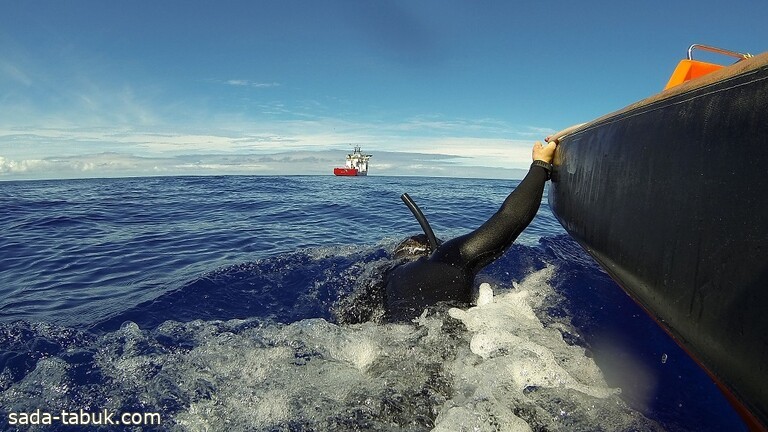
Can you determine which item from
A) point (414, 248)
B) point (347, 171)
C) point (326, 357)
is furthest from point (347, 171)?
point (326, 357)

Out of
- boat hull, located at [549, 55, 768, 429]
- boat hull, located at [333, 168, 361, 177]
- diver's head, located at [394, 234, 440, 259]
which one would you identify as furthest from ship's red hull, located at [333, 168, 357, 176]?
boat hull, located at [549, 55, 768, 429]

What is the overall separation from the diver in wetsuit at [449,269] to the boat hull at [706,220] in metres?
0.83

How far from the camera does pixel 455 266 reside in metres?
3.10

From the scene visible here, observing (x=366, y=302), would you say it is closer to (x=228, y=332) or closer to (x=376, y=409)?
(x=228, y=332)

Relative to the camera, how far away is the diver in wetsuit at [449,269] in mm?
2984

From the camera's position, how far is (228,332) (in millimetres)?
3477

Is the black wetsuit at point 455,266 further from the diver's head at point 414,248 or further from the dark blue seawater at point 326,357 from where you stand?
the diver's head at point 414,248

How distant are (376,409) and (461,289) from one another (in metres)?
1.30

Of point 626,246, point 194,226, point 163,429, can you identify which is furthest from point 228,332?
point 194,226

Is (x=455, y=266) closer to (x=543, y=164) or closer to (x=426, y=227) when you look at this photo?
(x=426, y=227)

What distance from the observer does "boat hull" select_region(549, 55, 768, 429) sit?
4.47 ft

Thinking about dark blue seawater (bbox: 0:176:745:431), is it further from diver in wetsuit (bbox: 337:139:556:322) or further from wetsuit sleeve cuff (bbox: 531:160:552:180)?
wetsuit sleeve cuff (bbox: 531:160:552:180)

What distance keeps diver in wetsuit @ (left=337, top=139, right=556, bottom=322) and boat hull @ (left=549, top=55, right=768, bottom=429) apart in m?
0.83

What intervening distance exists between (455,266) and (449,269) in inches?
2.3
